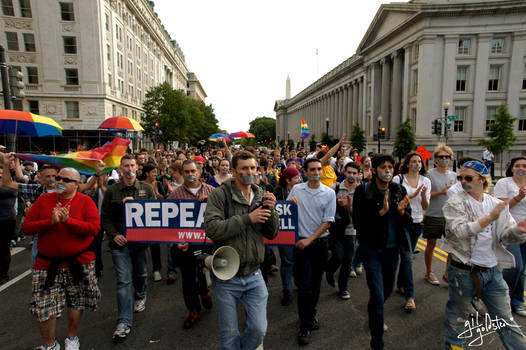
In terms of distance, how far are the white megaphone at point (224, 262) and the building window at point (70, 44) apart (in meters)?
40.3

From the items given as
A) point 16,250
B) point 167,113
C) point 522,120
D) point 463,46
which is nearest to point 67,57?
point 167,113

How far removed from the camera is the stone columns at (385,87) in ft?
140

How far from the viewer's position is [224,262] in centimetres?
274

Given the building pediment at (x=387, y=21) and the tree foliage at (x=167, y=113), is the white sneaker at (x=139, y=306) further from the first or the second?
the building pediment at (x=387, y=21)

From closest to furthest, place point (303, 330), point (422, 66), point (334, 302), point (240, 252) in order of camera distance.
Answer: point (240, 252) < point (303, 330) < point (334, 302) < point (422, 66)

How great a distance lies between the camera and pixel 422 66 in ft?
108

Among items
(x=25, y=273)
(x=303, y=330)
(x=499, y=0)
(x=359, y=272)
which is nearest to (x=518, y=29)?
(x=499, y=0)

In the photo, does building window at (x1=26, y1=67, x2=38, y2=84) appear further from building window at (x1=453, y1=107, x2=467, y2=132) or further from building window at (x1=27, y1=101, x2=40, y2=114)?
building window at (x1=453, y1=107, x2=467, y2=132)

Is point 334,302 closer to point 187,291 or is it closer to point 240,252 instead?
Result: point 187,291

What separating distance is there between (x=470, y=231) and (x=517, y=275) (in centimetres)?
196

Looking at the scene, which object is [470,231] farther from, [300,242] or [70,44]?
[70,44]

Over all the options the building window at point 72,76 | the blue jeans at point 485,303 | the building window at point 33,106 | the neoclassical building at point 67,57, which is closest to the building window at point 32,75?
the neoclassical building at point 67,57

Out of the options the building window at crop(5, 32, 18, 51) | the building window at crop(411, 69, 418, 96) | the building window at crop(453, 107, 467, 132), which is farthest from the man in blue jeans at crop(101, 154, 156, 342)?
the building window at crop(5, 32, 18, 51)

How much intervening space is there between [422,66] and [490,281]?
35503mm
